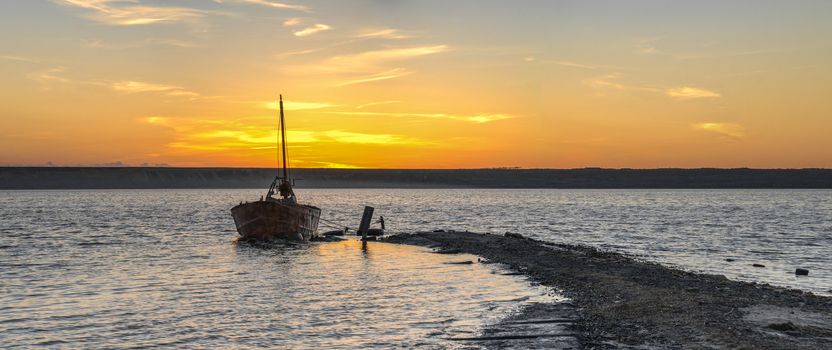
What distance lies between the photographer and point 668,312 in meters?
17.5

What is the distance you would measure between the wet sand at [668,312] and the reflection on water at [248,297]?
1566 millimetres

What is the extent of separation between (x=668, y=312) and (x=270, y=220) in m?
31.7

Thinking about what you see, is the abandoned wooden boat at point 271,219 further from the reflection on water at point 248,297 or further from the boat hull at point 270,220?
the reflection on water at point 248,297

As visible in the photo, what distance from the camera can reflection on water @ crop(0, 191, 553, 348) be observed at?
16.4 meters

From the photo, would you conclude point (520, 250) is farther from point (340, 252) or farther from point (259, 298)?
point (259, 298)

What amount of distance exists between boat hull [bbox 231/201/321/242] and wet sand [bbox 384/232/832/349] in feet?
68.3

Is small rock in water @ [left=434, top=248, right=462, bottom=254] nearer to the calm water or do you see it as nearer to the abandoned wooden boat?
the calm water

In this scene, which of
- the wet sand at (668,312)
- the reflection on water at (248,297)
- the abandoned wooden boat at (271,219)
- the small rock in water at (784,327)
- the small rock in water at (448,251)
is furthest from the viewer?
the abandoned wooden boat at (271,219)

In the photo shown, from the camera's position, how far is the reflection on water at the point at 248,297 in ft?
53.8

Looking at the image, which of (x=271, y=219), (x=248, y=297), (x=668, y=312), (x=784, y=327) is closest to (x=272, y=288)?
(x=248, y=297)

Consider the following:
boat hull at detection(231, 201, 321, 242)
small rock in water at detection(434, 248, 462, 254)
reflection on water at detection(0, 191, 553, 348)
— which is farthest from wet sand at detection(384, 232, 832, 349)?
boat hull at detection(231, 201, 321, 242)

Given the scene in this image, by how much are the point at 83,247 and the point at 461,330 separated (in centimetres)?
3265

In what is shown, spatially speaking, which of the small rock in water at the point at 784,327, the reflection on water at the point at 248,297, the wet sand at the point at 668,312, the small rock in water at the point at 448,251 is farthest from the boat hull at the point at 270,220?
the small rock in water at the point at 784,327

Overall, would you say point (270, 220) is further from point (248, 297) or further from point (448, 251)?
point (248, 297)
